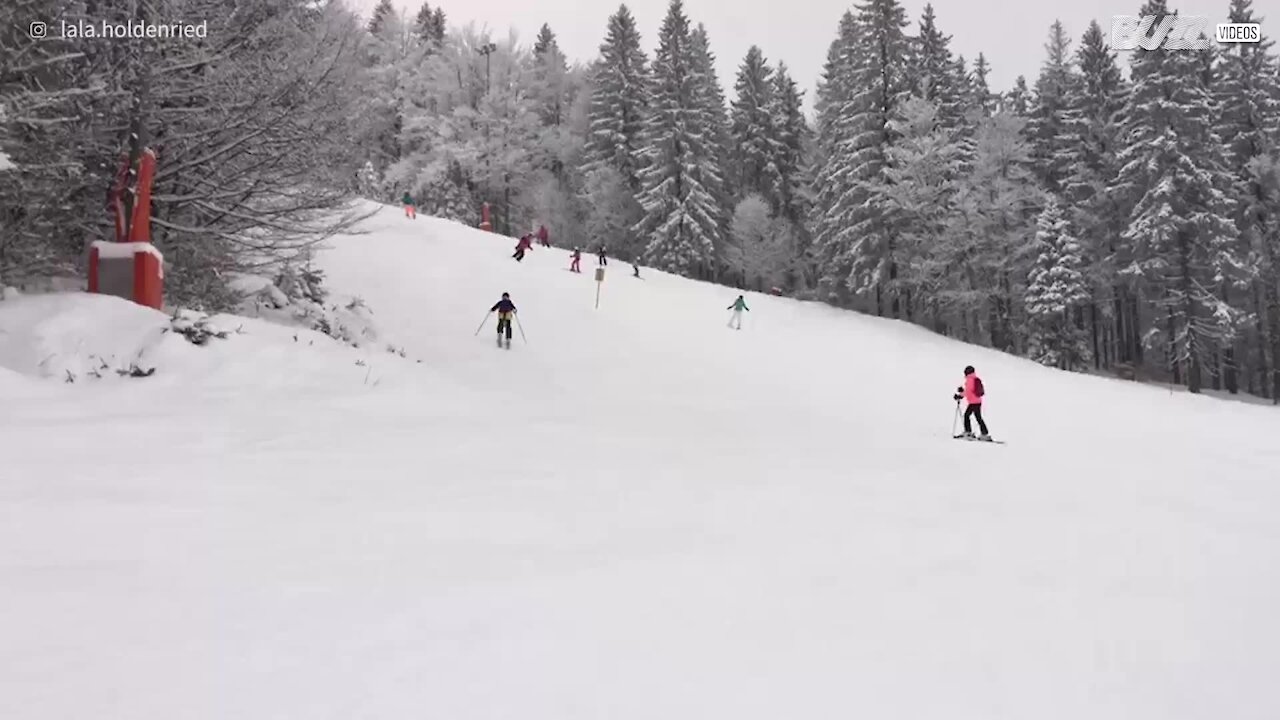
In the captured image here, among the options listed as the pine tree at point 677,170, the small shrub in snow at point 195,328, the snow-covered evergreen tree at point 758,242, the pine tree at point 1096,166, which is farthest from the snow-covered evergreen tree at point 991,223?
the small shrub in snow at point 195,328

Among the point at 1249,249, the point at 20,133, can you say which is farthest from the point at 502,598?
the point at 1249,249

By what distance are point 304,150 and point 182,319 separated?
3.28 meters

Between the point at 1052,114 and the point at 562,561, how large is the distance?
147 ft

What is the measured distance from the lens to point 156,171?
1044 cm

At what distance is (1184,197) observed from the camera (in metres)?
28.2

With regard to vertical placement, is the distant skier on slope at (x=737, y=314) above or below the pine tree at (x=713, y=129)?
below

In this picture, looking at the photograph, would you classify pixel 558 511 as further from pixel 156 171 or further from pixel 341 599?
pixel 156 171

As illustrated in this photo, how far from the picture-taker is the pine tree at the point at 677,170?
38438 millimetres

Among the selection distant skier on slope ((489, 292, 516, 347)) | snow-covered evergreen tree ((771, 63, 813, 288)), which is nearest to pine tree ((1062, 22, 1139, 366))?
snow-covered evergreen tree ((771, 63, 813, 288))

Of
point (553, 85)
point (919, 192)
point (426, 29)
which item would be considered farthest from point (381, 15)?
point (919, 192)

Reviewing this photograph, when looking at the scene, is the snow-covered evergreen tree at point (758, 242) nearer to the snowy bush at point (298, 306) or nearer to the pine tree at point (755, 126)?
the pine tree at point (755, 126)

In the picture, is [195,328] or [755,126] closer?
[195,328]

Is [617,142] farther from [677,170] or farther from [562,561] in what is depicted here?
[562,561]

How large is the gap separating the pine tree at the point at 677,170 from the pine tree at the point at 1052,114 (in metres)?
17.4
